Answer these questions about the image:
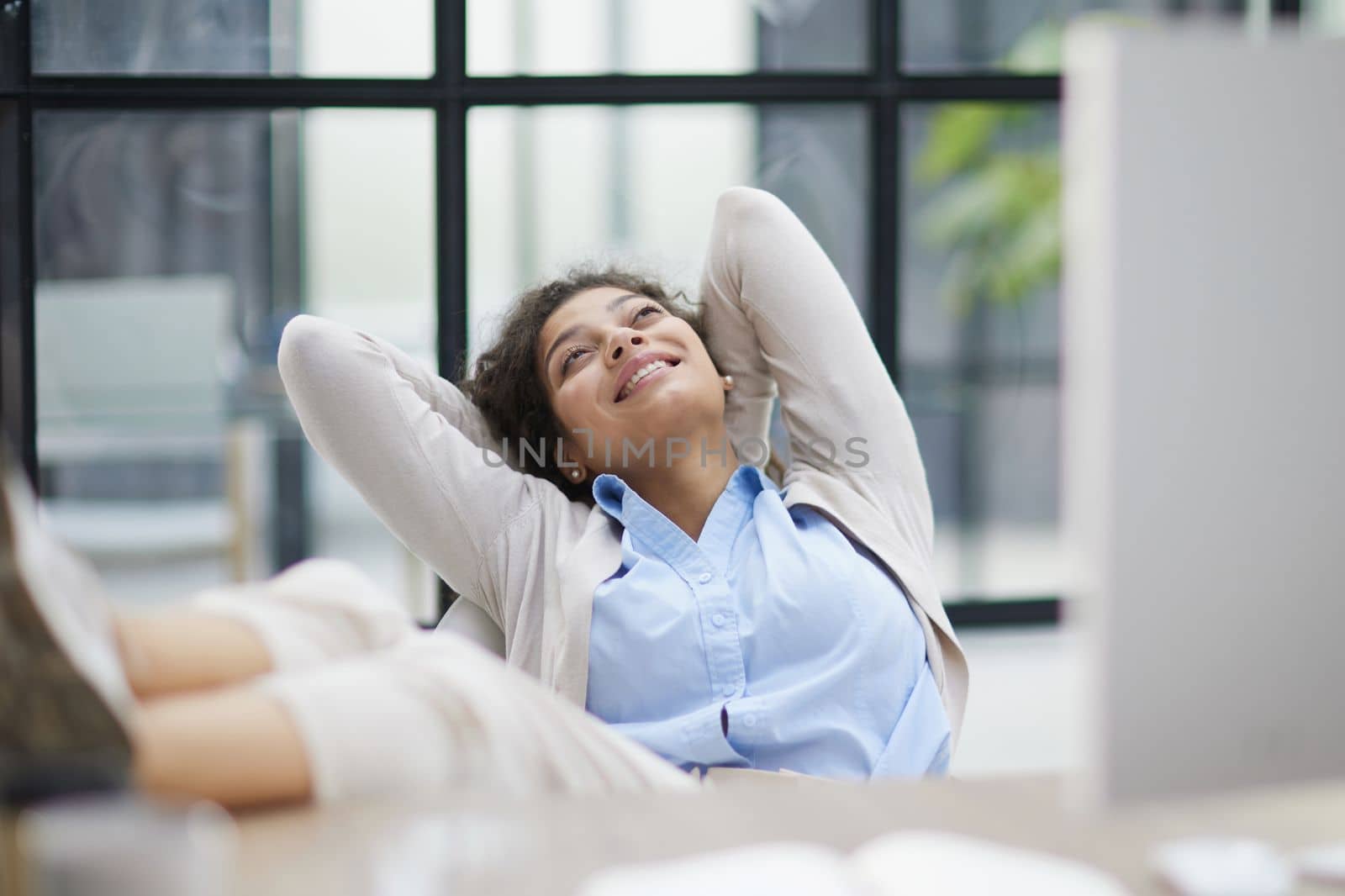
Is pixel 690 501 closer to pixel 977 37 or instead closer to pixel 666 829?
pixel 666 829

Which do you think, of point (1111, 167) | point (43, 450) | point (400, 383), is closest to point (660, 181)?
point (400, 383)

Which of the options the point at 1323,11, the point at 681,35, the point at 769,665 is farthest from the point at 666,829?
the point at 1323,11

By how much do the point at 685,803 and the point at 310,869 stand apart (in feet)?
0.78

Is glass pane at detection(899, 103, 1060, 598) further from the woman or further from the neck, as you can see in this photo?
the neck

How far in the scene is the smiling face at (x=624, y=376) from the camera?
1.59 m

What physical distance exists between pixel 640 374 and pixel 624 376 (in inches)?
0.8

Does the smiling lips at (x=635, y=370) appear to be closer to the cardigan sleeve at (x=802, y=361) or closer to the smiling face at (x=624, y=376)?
the smiling face at (x=624, y=376)

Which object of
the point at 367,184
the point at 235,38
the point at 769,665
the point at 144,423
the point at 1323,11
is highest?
the point at 1323,11

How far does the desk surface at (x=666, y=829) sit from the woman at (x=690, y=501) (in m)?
0.56

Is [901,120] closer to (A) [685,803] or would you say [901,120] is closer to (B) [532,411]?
(B) [532,411]

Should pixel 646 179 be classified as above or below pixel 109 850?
above

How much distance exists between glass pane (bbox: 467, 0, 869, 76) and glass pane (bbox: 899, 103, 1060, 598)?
363mm

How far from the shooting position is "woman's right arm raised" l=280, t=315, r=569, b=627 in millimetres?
1537

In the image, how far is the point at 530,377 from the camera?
1.77m
